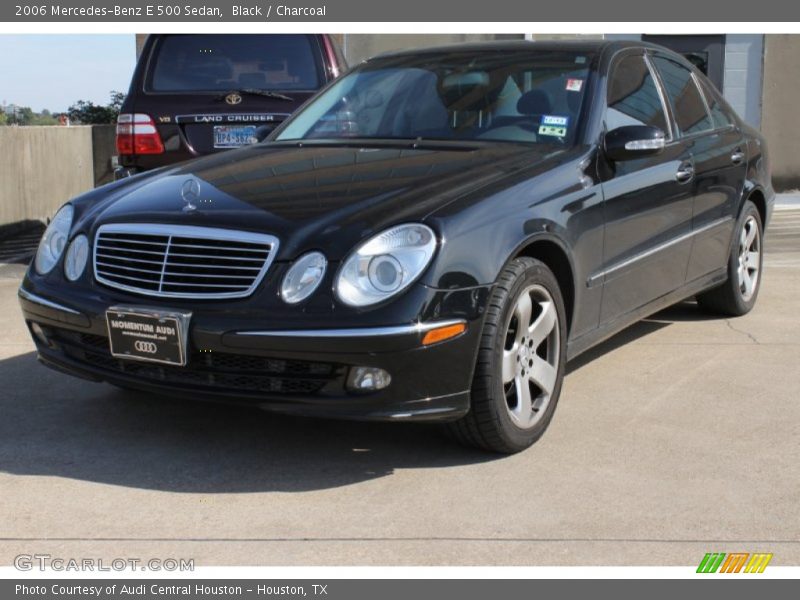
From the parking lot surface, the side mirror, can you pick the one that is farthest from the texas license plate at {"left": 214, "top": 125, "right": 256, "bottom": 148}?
the side mirror

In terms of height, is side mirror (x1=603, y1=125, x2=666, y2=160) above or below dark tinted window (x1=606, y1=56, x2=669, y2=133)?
below

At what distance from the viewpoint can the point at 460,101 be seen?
546 centimetres

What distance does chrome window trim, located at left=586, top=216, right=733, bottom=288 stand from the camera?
16.6 feet

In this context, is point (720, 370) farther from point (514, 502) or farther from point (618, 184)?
point (514, 502)

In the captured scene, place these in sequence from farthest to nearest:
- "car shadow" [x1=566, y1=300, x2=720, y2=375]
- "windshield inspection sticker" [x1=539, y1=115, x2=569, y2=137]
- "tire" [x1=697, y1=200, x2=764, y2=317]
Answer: "tire" [x1=697, y1=200, x2=764, y2=317], "car shadow" [x1=566, y1=300, x2=720, y2=375], "windshield inspection sticker" [x1=539, y1=115, x2=569, y2=137]

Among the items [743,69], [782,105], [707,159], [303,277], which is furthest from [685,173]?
[782,105]

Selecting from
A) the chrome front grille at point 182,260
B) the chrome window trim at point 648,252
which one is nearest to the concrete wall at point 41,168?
the chrome front grille at point 182,260

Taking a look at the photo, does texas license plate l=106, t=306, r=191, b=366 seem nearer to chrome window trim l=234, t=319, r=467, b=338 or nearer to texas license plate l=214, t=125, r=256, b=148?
chrome window trim l=234, t=319, r=467, b=338

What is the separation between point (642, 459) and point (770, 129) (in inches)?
458

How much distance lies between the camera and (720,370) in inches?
230

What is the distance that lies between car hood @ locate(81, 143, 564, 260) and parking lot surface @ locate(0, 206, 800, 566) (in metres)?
0.87

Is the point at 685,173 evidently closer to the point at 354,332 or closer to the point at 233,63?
the point at 354,332

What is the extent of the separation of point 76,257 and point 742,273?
160 inches

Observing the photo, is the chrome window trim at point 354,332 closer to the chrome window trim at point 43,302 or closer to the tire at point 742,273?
the chrome window trim at point 43,302
